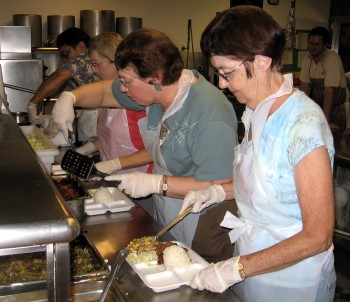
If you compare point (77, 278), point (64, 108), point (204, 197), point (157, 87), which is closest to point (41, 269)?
point (77, 278)

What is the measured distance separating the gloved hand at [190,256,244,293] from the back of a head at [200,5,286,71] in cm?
57

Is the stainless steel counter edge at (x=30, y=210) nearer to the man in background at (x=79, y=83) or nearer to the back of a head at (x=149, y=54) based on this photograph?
the back of a head at (x=149, y=54)

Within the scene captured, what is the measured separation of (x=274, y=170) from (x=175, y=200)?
2.72ft

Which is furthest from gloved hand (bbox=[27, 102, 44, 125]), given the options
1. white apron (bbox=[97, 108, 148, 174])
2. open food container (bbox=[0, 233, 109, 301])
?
open food container (bbox=[0, 233, 109, 301])

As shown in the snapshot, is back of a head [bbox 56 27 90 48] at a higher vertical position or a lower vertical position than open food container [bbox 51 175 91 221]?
higher

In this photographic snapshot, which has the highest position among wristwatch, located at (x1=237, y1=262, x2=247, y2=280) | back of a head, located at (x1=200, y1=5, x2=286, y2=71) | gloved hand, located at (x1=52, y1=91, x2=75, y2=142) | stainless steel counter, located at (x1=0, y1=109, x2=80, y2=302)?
back of a head, located at (x1=200, y1=5, x2=286, y2=71)

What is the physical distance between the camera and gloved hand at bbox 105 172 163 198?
1.89 meters

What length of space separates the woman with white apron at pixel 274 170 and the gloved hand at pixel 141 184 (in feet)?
1.70

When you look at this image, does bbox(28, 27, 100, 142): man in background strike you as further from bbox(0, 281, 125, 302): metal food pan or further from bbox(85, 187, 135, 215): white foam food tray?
bbox(0, 281, 125, 302): metal food pan

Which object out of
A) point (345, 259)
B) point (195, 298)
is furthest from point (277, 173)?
point (345, 259)

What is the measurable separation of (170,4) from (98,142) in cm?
440

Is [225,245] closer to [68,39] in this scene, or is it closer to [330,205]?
[330,205]

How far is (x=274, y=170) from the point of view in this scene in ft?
4.24

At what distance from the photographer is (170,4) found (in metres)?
6.87
